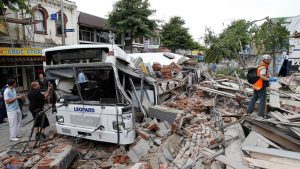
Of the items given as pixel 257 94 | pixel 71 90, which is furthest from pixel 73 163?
pixel 257 94

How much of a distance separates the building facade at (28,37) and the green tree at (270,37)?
12275mm

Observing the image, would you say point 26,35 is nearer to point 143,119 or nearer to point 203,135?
point 143,119

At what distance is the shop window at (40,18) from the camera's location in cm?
1759

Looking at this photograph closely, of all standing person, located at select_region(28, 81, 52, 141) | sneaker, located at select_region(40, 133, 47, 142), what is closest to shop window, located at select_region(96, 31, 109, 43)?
standing person, located at select_region(28, 81, 52, 141)

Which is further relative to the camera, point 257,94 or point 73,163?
point 257,94

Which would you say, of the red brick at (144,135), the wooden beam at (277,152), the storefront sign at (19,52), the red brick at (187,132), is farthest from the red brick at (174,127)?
the storefront sign at (19,52)

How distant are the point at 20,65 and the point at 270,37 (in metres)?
15.3

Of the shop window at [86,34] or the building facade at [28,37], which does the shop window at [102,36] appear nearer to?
the shop window at [86,34]

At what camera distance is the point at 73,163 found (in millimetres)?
5676

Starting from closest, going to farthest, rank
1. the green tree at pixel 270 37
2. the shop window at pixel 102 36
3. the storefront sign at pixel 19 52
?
1. the storefront sign at pixel 19 52
2. the green tree at pixel 270 37
3. the shop window at pixel 102 36

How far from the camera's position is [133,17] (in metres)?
22.0

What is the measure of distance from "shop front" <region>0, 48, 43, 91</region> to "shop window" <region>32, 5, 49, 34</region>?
3259 millimetres

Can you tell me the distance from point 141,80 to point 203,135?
2.24 metres

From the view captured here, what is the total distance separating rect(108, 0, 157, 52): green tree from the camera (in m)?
22.2
